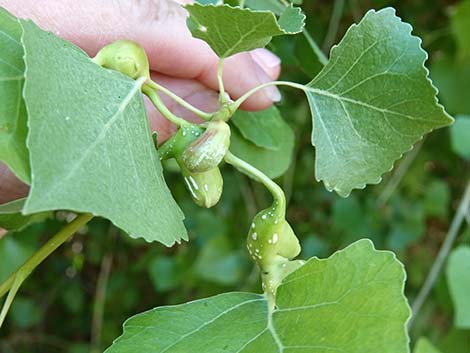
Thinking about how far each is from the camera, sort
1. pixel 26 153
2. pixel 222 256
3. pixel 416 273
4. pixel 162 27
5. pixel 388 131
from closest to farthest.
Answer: pixel 26 153 < pixel 388 131 < pixel 162 27 < pixel 222 256 < pixel 416 273

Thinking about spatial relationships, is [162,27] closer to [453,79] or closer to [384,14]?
[384,14]

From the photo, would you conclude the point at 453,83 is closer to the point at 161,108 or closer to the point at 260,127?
the point at 260,127

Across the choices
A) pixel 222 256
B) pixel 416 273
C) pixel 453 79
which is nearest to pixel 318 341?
pixel 222 256

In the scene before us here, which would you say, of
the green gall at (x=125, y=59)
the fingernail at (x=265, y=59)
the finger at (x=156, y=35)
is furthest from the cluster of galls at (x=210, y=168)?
the fingernail at (x=265, y=59)

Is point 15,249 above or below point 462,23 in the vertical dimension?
below

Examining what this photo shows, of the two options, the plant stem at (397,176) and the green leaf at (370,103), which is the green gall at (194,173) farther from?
the plant stem at (397,176)

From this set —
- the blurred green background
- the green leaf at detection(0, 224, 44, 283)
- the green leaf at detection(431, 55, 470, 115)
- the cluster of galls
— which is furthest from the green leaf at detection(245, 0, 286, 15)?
the green leaf at detection(431, 55, 470, 115)

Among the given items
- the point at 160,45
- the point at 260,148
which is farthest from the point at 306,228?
the point at 160,45
